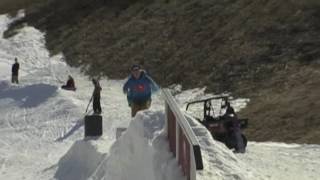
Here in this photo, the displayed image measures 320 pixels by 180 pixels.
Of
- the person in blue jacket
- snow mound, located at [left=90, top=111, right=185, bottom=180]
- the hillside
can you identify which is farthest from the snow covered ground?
the hillside

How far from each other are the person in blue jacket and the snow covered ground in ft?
3.52

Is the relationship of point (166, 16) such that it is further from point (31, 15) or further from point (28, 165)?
point (28, 165)

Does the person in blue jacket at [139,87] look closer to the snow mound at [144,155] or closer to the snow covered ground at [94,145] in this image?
the snow covered ground at [94,145]

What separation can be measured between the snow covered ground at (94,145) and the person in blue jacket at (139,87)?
42.3 inches

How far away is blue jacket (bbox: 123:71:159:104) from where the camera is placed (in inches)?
564

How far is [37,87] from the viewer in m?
29.6

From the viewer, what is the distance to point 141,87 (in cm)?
1439

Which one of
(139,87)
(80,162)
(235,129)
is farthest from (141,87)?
(80,162)

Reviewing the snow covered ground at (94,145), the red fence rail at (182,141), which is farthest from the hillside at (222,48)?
the red fence rail at (182,141)

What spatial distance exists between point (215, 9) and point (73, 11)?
13.8 meters

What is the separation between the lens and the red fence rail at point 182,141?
25.7 feet

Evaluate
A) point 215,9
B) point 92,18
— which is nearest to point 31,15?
point 92,18

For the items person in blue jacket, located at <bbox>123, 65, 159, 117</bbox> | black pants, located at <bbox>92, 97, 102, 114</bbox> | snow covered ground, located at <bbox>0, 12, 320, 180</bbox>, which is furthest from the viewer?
black pants, located at <bbox>92, 97, 102, 114</bbox>

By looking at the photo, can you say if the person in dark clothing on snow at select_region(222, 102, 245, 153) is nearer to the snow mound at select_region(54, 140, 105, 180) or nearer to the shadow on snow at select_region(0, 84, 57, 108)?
the snow mound at select_region(54, 140, 105, 180)
